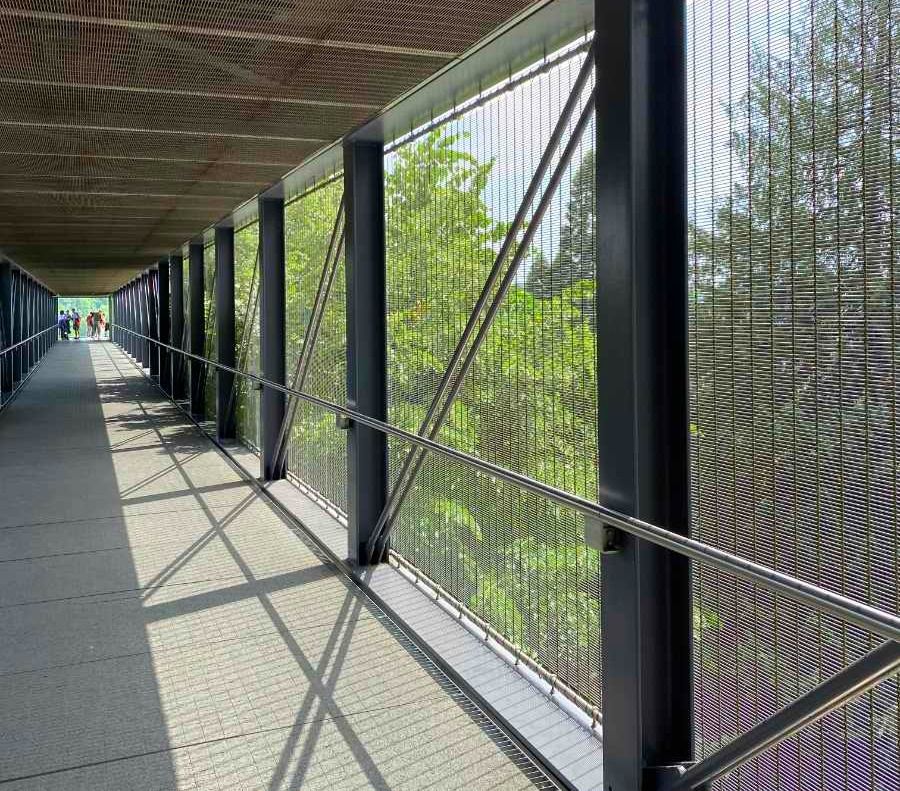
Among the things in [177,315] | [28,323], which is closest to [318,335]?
[177,315]

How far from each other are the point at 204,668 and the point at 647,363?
1.92m

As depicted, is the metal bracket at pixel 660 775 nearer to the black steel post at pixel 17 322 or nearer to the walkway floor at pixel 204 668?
the walkway floor at pixel 204 668

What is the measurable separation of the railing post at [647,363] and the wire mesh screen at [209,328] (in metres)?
8.27

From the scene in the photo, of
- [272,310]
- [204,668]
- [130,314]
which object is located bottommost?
[204,668]

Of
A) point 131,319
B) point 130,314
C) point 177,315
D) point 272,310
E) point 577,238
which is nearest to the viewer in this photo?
point 577,238

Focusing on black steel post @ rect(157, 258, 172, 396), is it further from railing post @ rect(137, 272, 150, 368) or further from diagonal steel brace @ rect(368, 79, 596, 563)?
diagonal steel brace @ rect(368, 79, 596, 563)

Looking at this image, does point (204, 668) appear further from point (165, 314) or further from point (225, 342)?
point (165, 314)

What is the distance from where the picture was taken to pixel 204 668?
3.18m

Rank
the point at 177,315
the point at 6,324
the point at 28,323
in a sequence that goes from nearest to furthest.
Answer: the point at 6,324
the point at 177,315
the point at 28,323

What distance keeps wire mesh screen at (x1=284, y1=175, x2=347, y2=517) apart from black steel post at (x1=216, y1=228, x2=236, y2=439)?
163 centimetres

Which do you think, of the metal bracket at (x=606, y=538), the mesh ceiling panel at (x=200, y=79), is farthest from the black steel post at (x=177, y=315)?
the metal bracket at (x=606, y=538)

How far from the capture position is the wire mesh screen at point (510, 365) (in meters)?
2.70

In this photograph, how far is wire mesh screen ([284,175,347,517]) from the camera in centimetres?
559

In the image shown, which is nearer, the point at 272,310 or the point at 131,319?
the point at 272,310
